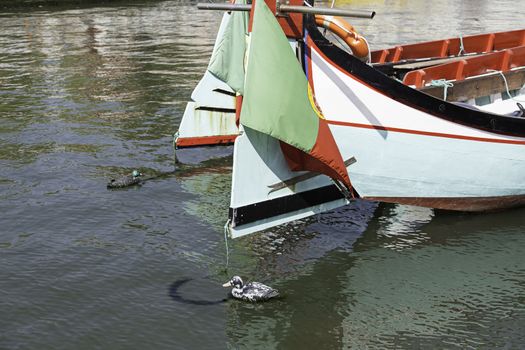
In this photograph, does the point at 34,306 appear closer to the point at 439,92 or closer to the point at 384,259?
the point at 384,259

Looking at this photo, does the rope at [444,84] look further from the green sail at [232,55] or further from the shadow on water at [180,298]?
the shadow on water at [180,298]

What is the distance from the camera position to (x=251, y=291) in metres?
9.70

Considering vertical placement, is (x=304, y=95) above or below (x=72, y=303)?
above

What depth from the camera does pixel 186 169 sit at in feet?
50.4

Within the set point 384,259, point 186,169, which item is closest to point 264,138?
point 384,259

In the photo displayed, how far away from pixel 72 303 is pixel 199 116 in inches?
267


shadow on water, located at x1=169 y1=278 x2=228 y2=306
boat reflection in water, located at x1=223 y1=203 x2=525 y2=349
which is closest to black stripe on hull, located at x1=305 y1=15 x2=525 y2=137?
boat reflection in water, located at x1=223 y1=203 x2=525 y2=349

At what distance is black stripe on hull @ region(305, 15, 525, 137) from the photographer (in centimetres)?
1098

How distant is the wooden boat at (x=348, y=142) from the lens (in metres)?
9.99

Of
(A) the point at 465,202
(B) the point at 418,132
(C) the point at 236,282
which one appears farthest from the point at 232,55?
(C) the point at 236,282

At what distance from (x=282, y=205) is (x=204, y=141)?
18.4 feet

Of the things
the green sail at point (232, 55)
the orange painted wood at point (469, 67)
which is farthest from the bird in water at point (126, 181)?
the orange painted wood at point (469, 67)

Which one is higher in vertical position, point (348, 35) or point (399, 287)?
point (348, 35)

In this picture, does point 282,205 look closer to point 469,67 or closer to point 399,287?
point 399,287
